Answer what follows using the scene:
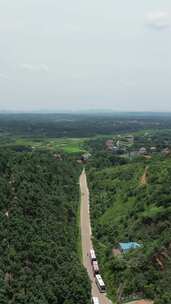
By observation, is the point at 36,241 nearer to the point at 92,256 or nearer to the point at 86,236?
the point at 92,256

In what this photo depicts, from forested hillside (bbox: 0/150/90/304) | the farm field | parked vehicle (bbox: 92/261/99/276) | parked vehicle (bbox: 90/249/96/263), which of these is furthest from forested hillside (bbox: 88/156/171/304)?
the farm field

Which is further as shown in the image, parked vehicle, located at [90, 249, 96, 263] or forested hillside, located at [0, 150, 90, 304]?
parked vehicle, located at [90, 249, 96, 263]

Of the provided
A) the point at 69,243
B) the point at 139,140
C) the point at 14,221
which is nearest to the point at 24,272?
the point at 14,221

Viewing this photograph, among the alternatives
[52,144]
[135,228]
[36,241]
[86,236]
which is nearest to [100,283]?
[36,241]

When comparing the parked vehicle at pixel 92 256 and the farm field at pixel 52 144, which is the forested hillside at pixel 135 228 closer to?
the parked vehicle at pixel 92 256

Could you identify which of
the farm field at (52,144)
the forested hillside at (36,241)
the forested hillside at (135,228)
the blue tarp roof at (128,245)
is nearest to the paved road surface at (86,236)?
the forested hillside at (135,228)

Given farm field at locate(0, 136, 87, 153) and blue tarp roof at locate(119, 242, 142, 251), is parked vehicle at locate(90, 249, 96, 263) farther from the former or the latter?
farm field at locate(0, 136, 87, 153)
